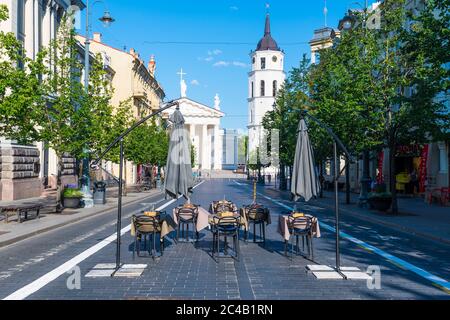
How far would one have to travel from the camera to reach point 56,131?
2148cm

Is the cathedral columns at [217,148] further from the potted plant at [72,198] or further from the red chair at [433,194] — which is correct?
the potted plant at [72,198]

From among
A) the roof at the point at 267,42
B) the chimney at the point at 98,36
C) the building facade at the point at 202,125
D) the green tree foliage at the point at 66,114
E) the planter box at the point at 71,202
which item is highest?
the roof at the point at 267,42

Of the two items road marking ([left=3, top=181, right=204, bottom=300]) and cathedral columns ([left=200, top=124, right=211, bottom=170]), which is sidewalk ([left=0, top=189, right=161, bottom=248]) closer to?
road marking ([left=3, top=181, right=204, bottom=300])

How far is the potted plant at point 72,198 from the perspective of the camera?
2289 centimetres

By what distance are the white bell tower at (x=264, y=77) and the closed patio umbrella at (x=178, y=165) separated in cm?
10572

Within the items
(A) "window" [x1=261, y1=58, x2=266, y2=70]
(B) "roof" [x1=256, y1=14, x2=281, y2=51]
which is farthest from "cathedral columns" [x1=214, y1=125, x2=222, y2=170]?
(B) "roof" [x1=256, y1=14, x2=281, y2=51]

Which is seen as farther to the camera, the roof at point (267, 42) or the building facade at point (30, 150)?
the roof at point (267, 42)

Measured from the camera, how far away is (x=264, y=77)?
→ 396 feet

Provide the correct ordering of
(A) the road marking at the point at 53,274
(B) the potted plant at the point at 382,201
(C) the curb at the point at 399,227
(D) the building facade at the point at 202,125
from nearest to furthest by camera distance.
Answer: (A) the road marking at the point at 53,274 → (C) the curb at the point at 399,227 → (B) the potted plant at the point at 382,201 → (D) the building facade at the point at 202,125

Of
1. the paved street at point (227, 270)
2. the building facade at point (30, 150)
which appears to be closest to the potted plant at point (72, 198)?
the building facade at point (30, 150)

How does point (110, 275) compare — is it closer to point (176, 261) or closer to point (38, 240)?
point (176, 261)

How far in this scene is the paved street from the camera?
26.8ft

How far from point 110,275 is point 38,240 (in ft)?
19.5

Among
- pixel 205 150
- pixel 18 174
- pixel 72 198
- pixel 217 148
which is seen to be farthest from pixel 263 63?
pixel 72 198
